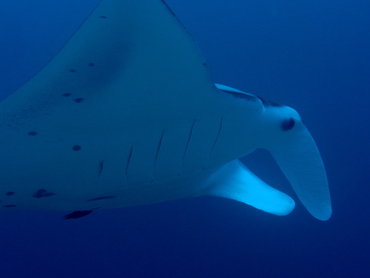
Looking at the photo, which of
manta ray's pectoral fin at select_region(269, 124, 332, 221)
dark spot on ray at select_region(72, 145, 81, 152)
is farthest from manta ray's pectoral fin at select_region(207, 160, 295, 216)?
dark spot on ray at select_region(72, 145, 81, 152)

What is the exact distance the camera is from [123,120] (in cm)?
86

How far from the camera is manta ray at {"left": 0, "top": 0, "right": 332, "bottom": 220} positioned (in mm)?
718

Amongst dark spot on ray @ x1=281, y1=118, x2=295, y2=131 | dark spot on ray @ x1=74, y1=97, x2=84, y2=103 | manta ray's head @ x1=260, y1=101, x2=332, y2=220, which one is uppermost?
dark spot on ray @ x1=74, y1=97, x2=84, y2=103

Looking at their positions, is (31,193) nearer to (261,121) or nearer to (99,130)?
(99,130)

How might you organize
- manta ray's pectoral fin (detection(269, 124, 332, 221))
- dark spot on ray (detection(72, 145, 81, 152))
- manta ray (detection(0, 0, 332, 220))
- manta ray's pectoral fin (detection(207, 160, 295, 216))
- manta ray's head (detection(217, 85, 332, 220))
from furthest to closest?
manta ray's pectoral fin (detection(207, 160, 295, 216))
manta ray's pectoral fin (detection(269, 124, 332, 221))
manta ray's head (detection(217, 85, 332, 220))
dark spot on ray (detection(72, 145, 81, 152))
manta ray (detection(0, 0, 332, 220))

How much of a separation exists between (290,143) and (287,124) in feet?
0.42

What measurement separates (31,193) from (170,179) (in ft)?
1.53

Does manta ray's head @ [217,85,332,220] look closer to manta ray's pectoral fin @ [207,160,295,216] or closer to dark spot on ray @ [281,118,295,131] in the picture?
dark spot on ray @ [281,118,295,131]

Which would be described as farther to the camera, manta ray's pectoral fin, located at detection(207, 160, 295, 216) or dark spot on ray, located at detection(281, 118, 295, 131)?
manta ray's pectoral fin, located at detection(207, 160, 295, 216)

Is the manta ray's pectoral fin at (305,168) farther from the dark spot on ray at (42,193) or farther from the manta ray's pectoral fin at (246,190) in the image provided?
the dark spot on ray at (42,193)

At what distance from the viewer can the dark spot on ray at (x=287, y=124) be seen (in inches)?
43.3

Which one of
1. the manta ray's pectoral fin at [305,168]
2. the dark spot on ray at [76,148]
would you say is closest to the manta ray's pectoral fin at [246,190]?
the manta ray's pectoral fin at [305,168]

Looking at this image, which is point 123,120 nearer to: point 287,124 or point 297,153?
point 287,124

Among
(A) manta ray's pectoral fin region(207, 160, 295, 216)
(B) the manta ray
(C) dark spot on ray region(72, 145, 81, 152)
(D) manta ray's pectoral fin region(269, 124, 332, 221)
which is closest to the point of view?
(B) the manta ray
